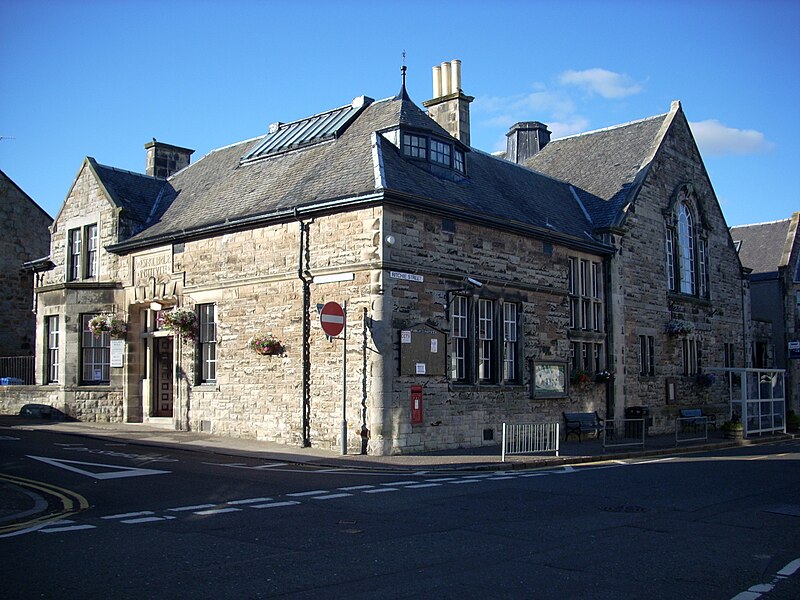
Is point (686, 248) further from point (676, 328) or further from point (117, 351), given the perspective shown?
point (117, 351)

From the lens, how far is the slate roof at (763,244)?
140 ft

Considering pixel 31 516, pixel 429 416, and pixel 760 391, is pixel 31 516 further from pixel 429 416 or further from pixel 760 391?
pixel 760 391

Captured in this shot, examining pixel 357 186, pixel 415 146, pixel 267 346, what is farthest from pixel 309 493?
pixel 415 146

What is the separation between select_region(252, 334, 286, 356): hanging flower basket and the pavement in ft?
7.68

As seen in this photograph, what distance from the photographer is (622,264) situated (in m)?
28.1

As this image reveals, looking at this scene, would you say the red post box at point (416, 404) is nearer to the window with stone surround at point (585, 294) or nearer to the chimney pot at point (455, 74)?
the window with stone surround at point (585, 294)

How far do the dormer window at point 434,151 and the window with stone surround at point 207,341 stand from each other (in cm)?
724

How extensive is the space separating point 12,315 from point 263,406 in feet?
61.4

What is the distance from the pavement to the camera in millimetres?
16719

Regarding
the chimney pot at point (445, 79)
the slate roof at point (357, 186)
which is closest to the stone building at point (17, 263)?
the slate roof at point (357, 186)

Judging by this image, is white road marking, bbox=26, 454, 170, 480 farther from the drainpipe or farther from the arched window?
the arched window

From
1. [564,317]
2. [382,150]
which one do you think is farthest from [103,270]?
[564,317]

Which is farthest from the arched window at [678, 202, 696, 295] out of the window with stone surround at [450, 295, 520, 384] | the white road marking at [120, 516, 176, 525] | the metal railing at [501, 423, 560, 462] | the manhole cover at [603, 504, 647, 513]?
the white road marking at [120, 516, 176, 525]

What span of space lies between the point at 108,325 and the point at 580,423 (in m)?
14.9
